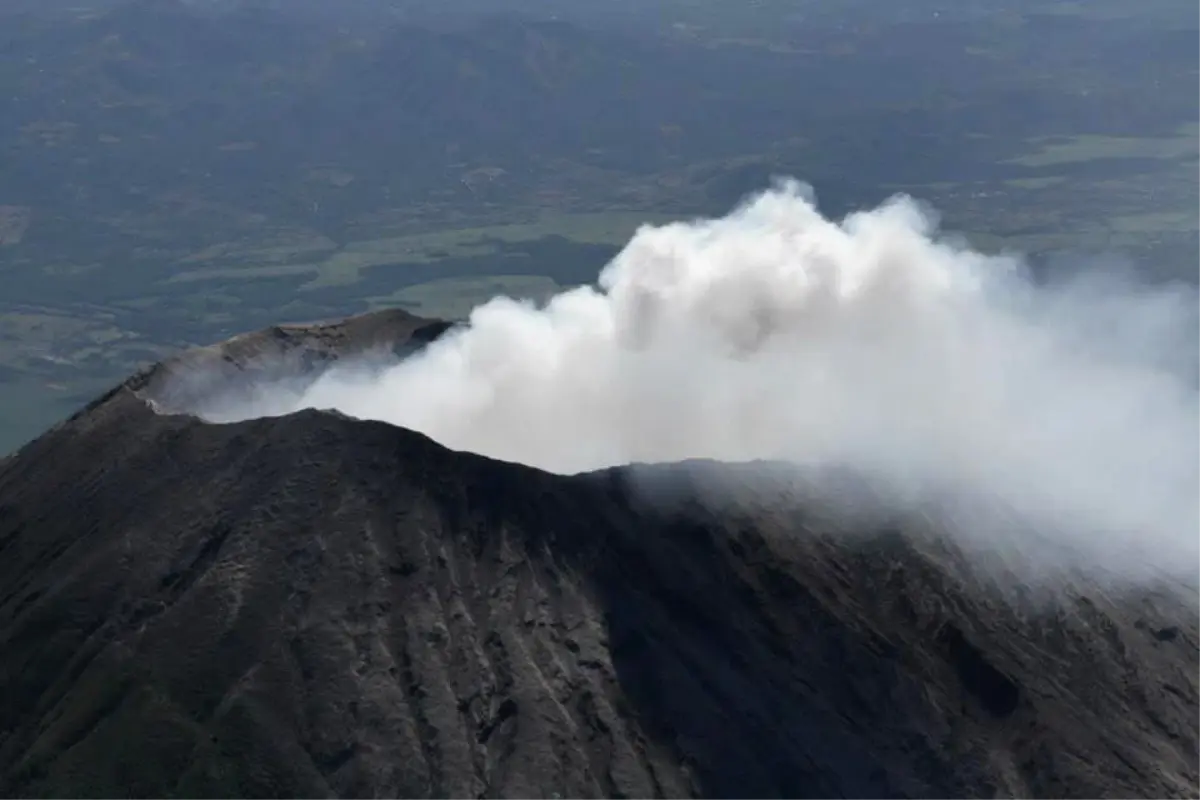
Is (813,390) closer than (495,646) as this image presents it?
No

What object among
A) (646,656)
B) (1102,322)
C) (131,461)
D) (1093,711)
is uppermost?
(131,461)

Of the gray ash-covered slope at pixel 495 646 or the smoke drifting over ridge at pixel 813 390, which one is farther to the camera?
the smoke drifting over ridge at pixel 813 390

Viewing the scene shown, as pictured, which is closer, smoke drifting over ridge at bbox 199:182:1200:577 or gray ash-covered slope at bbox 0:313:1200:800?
gray ash-covered slope at bbox 0:313:1200:800

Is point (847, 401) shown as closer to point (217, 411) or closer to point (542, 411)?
point (542, 411)

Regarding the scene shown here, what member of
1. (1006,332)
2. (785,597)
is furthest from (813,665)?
(1006,332)
